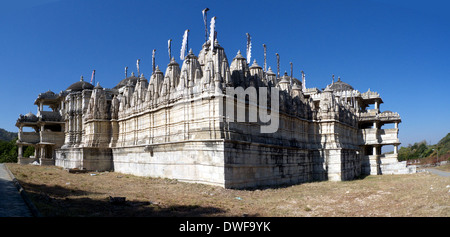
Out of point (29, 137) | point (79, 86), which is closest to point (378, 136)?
point (79, 86)

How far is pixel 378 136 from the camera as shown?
52.7m

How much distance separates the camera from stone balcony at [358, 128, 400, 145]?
2041 inches

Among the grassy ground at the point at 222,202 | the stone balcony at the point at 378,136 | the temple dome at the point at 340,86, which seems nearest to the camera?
the grassy ground at the point at 222,202

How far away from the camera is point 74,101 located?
5097 centimetres

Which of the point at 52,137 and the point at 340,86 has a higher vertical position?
the point at 340,86

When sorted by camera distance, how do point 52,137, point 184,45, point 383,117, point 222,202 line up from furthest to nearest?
1. point 52,137
2. point 383,117
3. point 184,45
4. point 222,202

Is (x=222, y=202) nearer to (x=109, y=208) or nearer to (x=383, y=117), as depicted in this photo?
(x=109, y=208)

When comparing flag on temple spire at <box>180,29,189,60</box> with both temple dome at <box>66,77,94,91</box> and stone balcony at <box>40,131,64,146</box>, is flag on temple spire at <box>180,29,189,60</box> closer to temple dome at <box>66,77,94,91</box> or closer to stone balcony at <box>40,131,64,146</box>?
temple dome at <box>66,77,94,91</box>

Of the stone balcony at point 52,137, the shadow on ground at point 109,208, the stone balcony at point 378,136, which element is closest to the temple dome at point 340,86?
the stone balcony at point 378,136

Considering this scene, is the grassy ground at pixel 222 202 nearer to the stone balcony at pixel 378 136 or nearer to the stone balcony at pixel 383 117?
the stone balcony at pixel 378 136

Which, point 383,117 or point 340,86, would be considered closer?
point 383,117

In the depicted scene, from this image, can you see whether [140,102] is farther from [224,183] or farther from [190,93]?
[224,183]

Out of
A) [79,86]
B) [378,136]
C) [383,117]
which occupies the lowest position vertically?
[378,136]

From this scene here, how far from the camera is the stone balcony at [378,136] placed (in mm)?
51844
